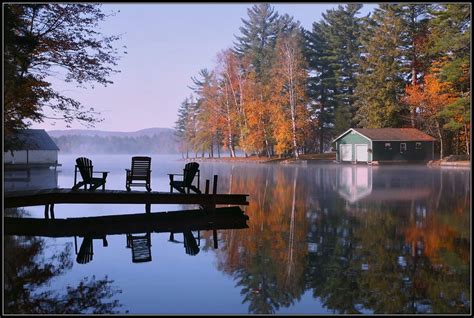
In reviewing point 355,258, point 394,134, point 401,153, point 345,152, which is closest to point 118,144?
point 345,152

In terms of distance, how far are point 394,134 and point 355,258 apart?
1754 inches

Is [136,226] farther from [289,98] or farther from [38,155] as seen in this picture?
[289,98]

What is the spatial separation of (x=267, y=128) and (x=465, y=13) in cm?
2455

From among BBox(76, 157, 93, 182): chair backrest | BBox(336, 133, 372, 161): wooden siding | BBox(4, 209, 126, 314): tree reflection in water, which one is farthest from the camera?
BBox(336, 133, 372, 161): wooden siding

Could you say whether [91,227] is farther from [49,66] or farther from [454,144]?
[454,144]

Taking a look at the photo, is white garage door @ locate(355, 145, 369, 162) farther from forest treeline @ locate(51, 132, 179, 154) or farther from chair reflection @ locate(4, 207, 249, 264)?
forest treeline @ locate(51, 132, 179, 154)

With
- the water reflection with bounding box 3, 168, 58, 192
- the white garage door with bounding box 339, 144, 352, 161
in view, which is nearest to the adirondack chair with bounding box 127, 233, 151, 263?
the water reflection with bounding box 3, 168, 58, 192

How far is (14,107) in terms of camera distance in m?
15.7

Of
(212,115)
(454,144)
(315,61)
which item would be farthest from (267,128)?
(454,144)

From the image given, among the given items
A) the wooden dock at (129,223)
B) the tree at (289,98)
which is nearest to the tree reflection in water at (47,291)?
the wooden dock at (129,223)

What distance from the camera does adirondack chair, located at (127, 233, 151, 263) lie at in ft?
27.4

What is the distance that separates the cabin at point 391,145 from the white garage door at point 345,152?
814 millimetres

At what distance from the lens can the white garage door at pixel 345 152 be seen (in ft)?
172

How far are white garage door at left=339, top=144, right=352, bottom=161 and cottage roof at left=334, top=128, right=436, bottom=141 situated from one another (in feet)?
8.48
